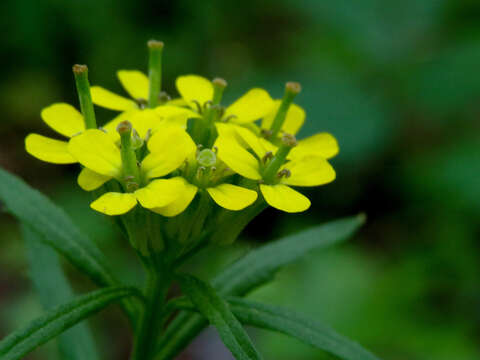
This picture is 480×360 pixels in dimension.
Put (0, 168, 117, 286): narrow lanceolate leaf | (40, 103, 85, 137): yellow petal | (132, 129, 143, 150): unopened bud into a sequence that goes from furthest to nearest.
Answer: (0, 168, 117, 286): narrow lanceolate leaf < (40, 103, 85, 137): yellow petal < (132, 129, 143, 150): unopened bud

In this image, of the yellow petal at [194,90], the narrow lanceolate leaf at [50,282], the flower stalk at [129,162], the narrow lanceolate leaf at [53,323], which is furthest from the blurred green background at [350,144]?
the flower stalk at [129,162]

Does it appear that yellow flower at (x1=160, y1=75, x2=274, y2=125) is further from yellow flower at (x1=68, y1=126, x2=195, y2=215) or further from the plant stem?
the plant stem

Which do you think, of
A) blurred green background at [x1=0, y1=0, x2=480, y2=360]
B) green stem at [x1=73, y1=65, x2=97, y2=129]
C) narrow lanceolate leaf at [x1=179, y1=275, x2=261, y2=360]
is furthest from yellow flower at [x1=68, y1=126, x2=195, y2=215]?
blurred green background at [x1=0, y1=0, x2=480, y2=360]

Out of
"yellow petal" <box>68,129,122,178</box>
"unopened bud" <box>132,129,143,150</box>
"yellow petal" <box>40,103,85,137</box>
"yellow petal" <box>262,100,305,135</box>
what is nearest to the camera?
"yellow petal" <box>68,129,122,178</box>

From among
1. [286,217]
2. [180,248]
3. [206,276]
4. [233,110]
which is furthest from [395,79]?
[180,248]

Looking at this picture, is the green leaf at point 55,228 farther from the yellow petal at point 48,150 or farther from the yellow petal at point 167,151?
the yellow petal at point 167,151

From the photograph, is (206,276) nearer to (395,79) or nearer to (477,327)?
(477,327)
